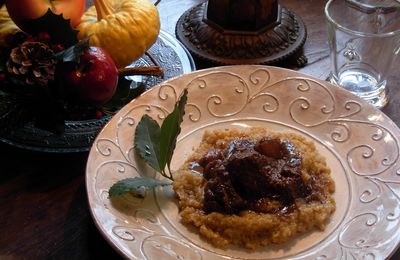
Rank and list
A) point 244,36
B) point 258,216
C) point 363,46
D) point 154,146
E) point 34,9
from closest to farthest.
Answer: point 258,216
point 154,146
point 34,9
point 363,46
point 244,36

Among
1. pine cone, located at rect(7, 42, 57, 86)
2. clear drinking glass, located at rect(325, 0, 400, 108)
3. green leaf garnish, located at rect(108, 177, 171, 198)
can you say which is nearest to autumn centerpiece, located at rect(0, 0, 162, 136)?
pine cone, located at rect(7, 42, 57, 86)

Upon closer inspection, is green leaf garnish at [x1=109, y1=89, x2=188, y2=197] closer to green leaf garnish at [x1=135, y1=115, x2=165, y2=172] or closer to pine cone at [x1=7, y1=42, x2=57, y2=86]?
green leaf garnish at [x1=135, y1=115, x2=165, y2=172]

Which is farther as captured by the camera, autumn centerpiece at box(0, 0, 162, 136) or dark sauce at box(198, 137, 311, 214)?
autumn centerpiece at box(0, 0, 162, 136)

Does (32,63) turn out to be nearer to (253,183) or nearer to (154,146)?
(154,146)

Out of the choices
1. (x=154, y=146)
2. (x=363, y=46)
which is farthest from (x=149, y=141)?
(x=363, y=46)

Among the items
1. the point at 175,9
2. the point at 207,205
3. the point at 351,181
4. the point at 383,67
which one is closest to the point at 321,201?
the point at 351,181

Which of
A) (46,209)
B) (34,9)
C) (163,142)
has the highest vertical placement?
(34,9)

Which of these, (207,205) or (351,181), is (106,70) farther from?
(351,181)
